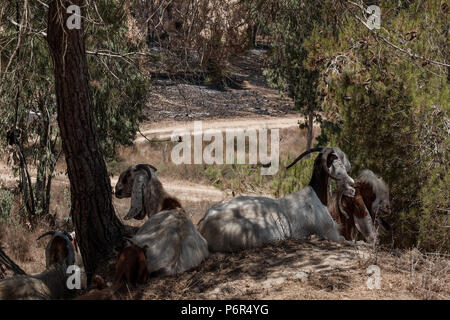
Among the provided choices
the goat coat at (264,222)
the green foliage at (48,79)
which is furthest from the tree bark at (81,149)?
the green foliage at (48,79)

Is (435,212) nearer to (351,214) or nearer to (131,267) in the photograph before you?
(351,214)

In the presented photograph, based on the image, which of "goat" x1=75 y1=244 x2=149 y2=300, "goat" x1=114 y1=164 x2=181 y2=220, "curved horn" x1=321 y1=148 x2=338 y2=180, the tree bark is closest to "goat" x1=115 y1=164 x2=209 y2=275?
"goat" x1=75 y1=244 x2=149 y2=300

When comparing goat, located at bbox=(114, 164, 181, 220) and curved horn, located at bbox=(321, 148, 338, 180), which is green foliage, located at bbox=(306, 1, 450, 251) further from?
goat, located at bbox=(114, 164, 181, 220)

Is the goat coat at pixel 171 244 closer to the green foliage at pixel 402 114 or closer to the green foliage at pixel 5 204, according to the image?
the green foliage at pixel 402 114

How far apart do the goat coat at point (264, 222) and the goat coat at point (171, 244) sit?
14.5 inches

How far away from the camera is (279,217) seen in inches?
297

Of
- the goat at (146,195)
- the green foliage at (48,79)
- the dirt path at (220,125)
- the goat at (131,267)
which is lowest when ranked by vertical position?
the goat at (131,267)

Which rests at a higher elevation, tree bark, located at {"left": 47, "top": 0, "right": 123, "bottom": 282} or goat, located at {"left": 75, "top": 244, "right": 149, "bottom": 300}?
tree bark, located at {"left": 47, "top": 0, "right": 123, "bottom": 282}

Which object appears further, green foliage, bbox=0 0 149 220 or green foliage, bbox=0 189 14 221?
green foliage, bbox=0 189 14 221

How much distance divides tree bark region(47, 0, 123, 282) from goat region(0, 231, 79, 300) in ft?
0.89

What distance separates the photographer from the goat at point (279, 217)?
23.8 feet

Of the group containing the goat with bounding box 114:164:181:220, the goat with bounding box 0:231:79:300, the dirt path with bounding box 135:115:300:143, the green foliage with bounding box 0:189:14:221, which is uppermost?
the dirt path with bounding box 135:115:300:143

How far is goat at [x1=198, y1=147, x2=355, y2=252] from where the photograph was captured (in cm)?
724

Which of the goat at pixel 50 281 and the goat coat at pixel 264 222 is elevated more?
the goat coat at pixel 264 222
